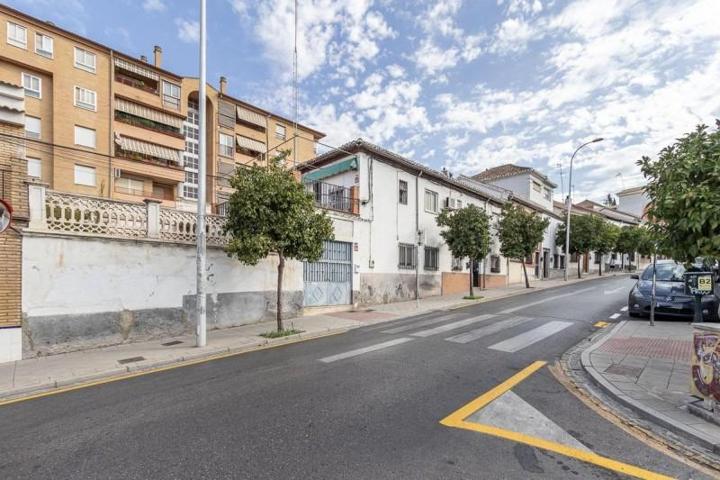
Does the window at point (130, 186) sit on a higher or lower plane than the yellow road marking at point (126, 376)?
higher

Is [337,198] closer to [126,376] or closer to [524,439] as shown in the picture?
[126,376]

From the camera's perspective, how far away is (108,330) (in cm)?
834

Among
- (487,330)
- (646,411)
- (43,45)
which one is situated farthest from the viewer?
(43,45)

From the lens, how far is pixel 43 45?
87.1 feet

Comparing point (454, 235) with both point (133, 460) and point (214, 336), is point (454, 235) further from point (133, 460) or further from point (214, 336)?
point (133, 460)

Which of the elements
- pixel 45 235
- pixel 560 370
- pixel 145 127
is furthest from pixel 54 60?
pixel 560 370

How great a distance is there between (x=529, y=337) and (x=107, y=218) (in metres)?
10.5

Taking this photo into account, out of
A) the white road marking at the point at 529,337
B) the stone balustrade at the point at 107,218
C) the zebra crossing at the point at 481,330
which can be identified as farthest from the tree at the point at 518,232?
the stone balustrade at the point at 107,218

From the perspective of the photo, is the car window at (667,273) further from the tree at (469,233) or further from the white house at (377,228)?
the white house at (377,228)

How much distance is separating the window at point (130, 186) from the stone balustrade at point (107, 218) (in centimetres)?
2609

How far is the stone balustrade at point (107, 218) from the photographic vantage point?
7555 mm

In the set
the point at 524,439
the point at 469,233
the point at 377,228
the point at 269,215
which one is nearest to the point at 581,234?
the point at 469,233

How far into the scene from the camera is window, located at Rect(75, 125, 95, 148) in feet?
90.5

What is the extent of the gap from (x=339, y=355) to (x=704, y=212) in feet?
19.6
